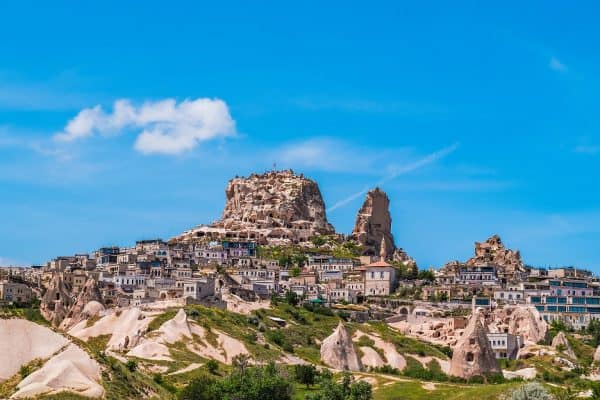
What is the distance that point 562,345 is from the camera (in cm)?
12531

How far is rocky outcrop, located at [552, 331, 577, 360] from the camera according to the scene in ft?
407

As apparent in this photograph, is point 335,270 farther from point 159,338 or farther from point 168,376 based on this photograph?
point 168,376

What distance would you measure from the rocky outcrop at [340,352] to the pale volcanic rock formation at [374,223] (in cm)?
6687

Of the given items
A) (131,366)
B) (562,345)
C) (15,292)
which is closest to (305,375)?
(131,366)

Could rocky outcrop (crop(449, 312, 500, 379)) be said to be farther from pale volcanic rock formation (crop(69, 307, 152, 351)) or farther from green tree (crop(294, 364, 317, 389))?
pale volcanic rock formation (crop(69, 307, 152, 351))

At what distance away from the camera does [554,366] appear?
117688mm

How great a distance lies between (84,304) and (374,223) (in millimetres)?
69617

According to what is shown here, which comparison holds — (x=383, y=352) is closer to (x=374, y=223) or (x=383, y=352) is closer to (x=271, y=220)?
(x=374, y=223)

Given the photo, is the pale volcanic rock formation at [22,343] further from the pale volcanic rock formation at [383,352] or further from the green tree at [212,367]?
the pale volcanic rock formation at [383,352]

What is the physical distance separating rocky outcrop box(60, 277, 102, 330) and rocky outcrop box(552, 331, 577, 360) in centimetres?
4834

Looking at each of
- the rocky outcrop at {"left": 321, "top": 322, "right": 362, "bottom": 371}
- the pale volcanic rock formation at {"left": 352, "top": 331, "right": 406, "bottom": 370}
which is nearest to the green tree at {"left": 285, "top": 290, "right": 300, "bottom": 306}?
the pale volcanic rock formation at {"left": 352, "top": 331, "right": 406, "bottom": 370}

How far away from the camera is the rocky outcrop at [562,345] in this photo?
124 m

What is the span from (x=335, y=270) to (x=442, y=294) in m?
17.6

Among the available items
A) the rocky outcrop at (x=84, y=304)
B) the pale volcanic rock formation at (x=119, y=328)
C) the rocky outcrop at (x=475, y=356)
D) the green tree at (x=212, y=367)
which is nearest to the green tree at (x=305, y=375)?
the green tree at (x=212, y=367)
